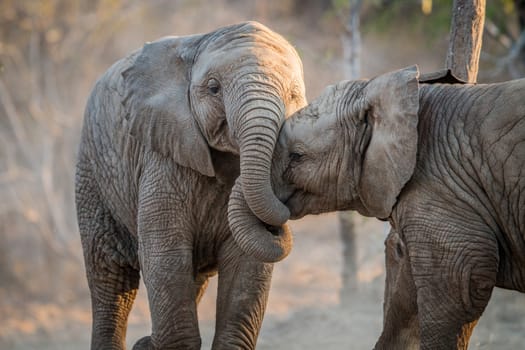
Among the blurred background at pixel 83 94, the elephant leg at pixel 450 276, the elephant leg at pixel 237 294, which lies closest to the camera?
the elephant leg at pixel 450 276

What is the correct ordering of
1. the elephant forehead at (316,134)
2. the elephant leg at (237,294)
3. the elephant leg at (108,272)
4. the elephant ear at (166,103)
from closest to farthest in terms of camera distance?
the elephant forehead at (316,134), the elephant ear at (166,103), the elephant leg at (237,294), the elephant leg at (108,272)

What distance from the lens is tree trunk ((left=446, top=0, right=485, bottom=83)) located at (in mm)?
7035

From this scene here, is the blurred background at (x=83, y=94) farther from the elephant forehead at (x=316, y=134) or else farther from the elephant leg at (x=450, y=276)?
the elephant leg at (x=450, y=276)

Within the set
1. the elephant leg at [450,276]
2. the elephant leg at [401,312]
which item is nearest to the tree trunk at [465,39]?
the elephant leg at [401,312]

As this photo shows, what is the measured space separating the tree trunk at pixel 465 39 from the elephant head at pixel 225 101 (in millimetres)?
1529

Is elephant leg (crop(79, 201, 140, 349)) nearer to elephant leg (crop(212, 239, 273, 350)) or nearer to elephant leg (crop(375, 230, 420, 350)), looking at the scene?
elephant leg (crop(212, 239, 273, 350))

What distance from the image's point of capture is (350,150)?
5492mm

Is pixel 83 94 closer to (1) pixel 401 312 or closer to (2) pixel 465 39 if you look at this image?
(2) pixel 465 39

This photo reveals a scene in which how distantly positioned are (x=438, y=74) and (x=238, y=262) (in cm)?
172

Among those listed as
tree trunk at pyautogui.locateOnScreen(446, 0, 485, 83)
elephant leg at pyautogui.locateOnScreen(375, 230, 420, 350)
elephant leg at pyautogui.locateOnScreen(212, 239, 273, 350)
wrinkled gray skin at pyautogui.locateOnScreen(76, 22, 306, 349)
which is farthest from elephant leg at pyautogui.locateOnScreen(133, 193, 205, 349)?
tree trunk at pyautogui.locateOnScreen(446, 0, 485, 83)

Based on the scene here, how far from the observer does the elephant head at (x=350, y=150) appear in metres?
5.26

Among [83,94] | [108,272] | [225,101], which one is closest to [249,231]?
[225,101]

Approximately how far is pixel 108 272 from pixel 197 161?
1.66m

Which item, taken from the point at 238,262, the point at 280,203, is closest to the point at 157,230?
the point at 238,262
